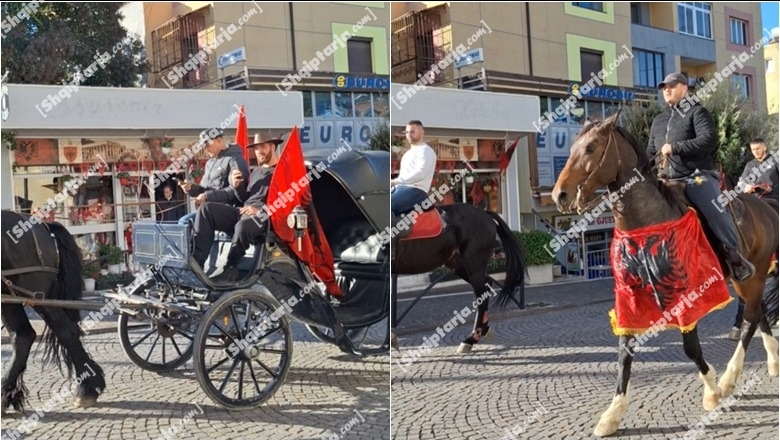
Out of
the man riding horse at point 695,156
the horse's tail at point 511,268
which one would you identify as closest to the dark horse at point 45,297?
the horse's tail at point 511,268

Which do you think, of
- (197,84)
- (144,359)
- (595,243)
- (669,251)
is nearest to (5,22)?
(197,84)

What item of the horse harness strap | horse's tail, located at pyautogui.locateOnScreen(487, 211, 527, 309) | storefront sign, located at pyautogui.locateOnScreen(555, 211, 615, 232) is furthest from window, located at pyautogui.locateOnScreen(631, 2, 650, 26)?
the horse harness strap

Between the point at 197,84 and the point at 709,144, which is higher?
the point at 197,84

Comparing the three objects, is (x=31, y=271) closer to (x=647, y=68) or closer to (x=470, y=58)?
(x=470, y=58)

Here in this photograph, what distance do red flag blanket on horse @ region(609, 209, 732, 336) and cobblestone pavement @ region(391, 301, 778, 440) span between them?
502mm

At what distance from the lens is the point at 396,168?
4.41m

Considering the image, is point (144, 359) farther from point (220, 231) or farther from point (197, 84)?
point (197, 84)

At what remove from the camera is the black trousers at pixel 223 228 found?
4078 millimetres

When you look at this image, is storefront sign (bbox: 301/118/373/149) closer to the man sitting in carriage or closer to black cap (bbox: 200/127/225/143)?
the man sitting in carriage

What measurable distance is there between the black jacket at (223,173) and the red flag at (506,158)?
2880 mm

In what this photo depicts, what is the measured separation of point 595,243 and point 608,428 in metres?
4.57

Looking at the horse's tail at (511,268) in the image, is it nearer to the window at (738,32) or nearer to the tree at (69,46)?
the window at (738,32)

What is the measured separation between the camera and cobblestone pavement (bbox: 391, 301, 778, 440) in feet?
10.4

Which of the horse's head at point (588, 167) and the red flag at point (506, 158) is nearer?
the horse's head at point (588, 167)
